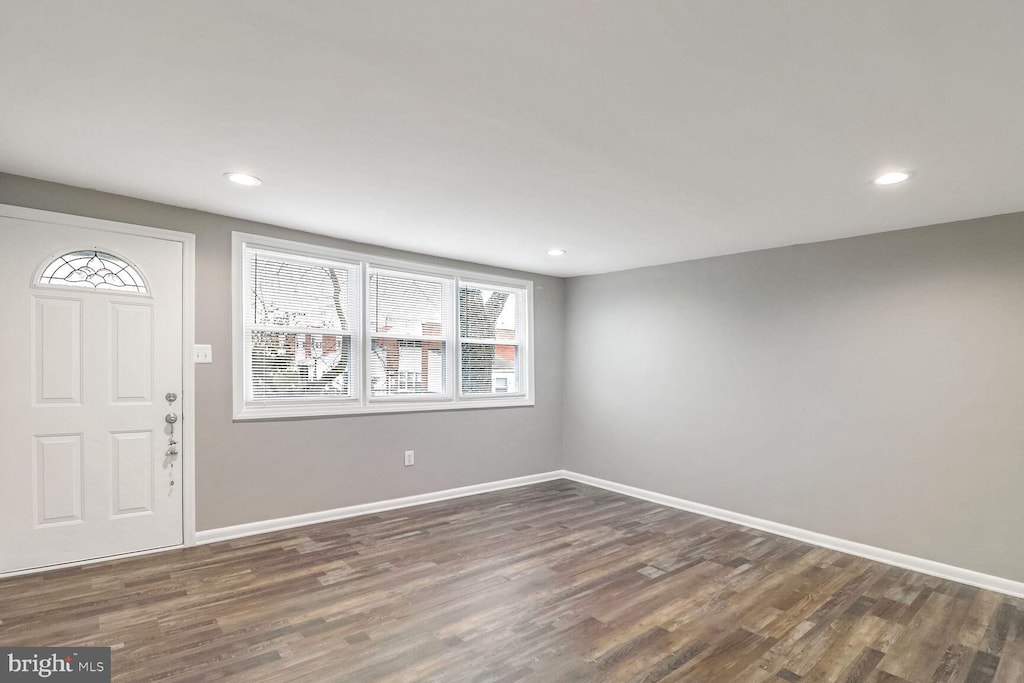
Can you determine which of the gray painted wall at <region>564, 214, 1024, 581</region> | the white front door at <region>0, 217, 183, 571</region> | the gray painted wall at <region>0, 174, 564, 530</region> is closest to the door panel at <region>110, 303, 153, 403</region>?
the white front door at <region>0, 217, 183, 571</region>

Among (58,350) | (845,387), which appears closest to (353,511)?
(58,350)

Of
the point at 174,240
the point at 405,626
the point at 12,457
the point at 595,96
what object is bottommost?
the point at 405,626

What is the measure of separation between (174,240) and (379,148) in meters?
2.01

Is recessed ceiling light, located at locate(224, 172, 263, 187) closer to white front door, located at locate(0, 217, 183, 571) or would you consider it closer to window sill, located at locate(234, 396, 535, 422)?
white front door, located at locate(0, 217, 183, 571)

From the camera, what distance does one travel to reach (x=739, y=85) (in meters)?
1.83

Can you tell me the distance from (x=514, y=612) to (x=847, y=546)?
8.87ft

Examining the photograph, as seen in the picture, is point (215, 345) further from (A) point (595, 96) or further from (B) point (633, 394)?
(B) point (633, 394)

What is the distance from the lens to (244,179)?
2904mm

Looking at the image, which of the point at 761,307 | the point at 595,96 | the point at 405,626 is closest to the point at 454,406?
the point at 405,626

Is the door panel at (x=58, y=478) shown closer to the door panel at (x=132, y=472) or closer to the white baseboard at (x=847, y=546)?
the door panel at (x=132, y=472)

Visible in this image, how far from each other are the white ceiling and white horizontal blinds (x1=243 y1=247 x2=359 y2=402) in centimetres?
79

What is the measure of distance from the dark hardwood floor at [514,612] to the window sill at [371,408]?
903mm

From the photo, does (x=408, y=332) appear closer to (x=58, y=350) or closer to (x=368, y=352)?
(x=368, y=352)

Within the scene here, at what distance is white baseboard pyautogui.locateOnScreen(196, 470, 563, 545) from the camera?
12.0ft
